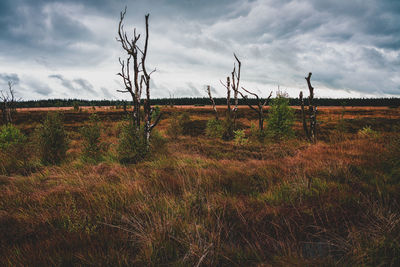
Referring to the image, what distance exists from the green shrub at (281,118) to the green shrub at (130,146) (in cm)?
1088

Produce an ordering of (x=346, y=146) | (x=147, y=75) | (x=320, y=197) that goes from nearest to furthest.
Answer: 1. (x=320, y=197)
2. (x=346, y=146)
3. (x=147, y=75)

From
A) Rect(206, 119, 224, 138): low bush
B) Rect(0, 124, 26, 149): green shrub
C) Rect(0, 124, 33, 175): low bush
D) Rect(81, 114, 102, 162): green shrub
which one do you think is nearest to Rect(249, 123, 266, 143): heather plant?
Rect(206, 119, 224, 138): low bush

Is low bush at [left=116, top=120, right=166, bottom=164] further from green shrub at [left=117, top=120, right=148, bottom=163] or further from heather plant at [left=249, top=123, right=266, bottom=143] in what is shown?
heather plant at [left=249, top=123, right=266, bottom=143]

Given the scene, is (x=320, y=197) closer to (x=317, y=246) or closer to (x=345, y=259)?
(x=317, y=246)

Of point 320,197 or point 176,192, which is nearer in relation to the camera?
point 320,197

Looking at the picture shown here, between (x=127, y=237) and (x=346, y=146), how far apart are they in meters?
7.51

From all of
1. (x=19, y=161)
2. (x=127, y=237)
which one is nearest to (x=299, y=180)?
(x=127, y=237)

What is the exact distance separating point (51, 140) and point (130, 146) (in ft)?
11.1

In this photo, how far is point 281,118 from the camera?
14.2 m

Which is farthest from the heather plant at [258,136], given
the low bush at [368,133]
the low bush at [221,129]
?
the low bush at [368,133]

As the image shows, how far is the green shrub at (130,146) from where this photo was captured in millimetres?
7074

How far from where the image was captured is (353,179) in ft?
10.8

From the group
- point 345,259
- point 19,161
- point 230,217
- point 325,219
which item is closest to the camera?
point 345,259

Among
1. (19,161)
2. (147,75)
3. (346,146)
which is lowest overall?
(19,161)
